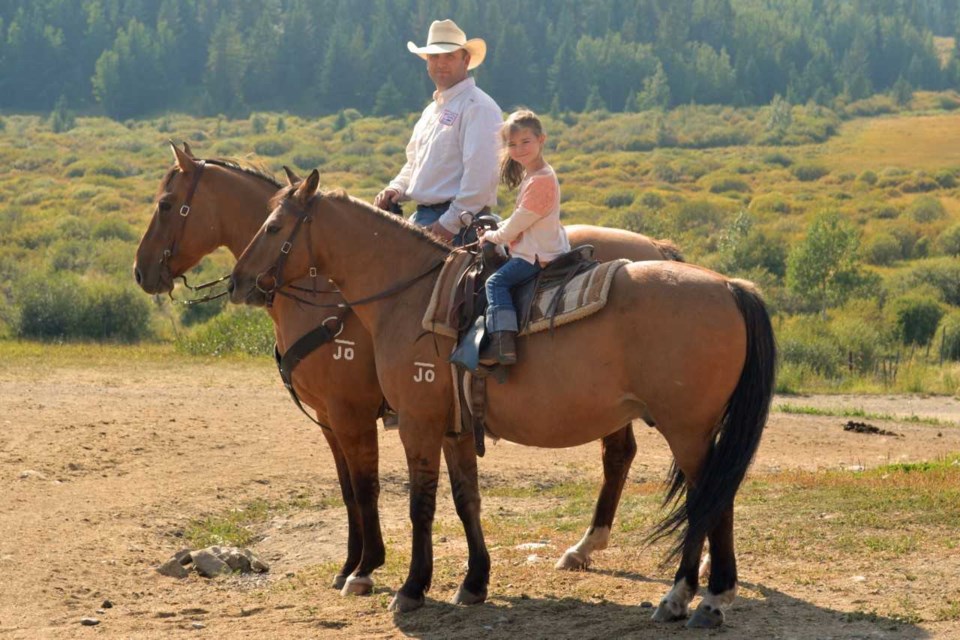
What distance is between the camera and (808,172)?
81500mm

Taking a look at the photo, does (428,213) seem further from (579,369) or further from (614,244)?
(579,369)

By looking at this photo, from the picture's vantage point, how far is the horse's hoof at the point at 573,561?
8.55m

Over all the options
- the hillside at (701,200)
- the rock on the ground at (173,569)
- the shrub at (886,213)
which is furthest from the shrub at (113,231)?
the rock on the ground at (173,569)

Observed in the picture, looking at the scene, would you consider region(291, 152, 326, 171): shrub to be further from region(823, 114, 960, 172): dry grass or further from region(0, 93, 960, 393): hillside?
region(823, 114, 960, 172): dry grass

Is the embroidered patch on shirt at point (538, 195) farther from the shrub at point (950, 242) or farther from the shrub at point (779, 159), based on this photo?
the shrub at point (779, 159)

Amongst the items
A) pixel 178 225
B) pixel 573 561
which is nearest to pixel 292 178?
pixel 178 225

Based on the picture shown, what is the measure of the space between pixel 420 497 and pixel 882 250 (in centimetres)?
4223

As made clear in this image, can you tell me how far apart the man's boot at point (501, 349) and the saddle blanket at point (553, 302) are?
125mm

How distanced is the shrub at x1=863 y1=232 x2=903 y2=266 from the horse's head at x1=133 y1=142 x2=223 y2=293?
131 ft

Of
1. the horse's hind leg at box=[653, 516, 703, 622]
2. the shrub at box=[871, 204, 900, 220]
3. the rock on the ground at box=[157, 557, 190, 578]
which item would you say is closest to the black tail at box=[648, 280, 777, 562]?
the horse's hind leg at box=[653, 516, 703, 622]

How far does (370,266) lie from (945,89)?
509 ft

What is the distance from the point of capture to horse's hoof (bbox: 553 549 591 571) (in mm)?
8555

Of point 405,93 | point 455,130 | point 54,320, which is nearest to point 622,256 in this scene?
point 455,130

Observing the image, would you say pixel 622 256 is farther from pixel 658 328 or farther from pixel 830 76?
pixel 830 76
